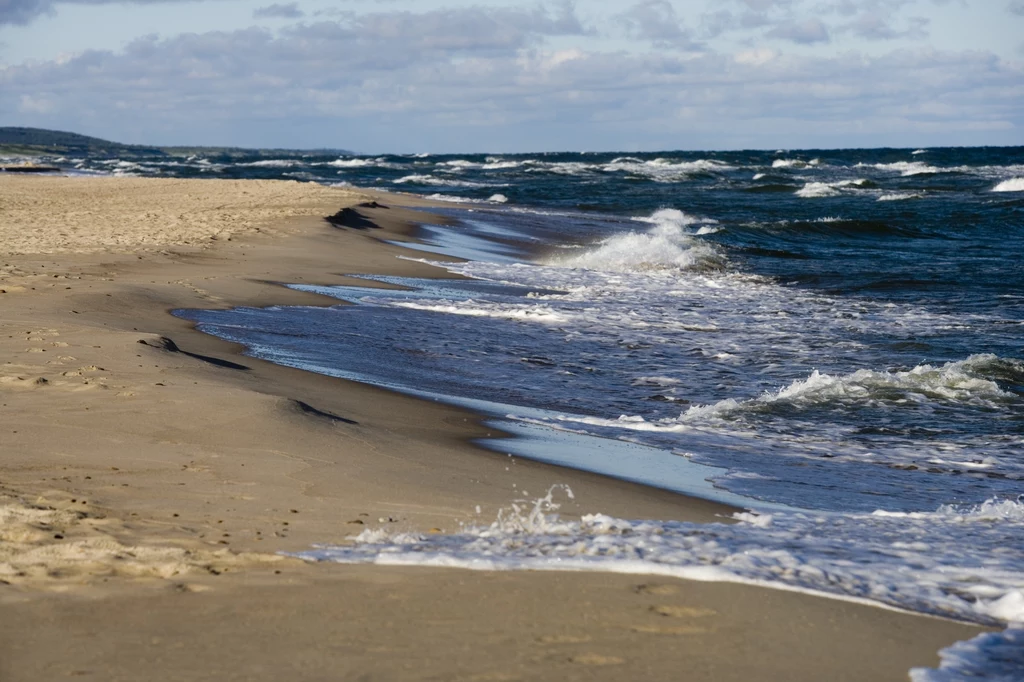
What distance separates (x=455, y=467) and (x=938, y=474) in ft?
10.7

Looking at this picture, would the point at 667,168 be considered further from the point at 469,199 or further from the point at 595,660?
the point at 595,660

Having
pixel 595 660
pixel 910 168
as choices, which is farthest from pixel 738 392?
pixel 910 168

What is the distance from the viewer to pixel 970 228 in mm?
30172

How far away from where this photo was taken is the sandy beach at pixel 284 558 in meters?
3.15

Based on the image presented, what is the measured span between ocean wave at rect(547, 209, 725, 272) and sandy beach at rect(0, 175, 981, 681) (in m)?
12.0

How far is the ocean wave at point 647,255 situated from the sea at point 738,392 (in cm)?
10

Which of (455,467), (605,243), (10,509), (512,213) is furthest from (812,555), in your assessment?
(512,213)

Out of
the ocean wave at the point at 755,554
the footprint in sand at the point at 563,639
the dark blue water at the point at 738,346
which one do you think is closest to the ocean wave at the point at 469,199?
the dark blue water at the point at 738,346

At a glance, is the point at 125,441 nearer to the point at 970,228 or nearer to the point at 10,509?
the point at 10,509

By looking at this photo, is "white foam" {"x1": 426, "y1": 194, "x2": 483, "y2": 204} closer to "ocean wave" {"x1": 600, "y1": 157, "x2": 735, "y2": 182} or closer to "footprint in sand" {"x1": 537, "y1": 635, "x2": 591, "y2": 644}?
"ocean wave" {"x1": 600, "y1": 157, "x2": 735, "y2": 182}

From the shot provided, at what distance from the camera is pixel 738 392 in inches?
364

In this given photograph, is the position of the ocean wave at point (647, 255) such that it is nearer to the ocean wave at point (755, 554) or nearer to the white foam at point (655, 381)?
the white foam at point (655, 381)

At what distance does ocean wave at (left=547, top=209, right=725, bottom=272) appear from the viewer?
65.5 ft

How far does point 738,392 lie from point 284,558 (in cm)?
598
